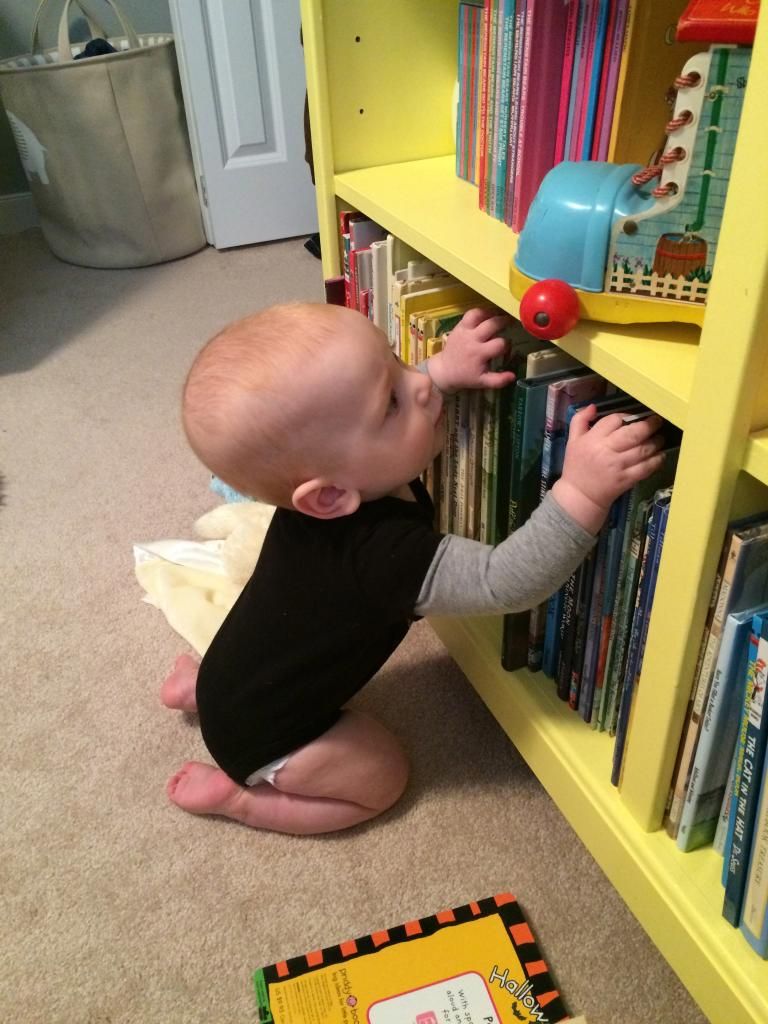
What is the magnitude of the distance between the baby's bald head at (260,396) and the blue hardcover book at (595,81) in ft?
0.85

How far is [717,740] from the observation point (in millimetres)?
614

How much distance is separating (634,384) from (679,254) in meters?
0.09

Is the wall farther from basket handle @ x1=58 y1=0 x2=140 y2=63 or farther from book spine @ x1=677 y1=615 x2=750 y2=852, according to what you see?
book spine @ x1=677 y1=615 x2=750 y2=852

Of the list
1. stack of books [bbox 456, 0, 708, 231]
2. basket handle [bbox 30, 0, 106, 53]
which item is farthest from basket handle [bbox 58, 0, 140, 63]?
stack of books [bbox 456, 0, 708, 231]

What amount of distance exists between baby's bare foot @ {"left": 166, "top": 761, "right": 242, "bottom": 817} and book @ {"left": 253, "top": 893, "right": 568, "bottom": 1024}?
0.53 feet

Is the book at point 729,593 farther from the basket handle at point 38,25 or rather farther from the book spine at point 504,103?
the basket handle at point 38,25

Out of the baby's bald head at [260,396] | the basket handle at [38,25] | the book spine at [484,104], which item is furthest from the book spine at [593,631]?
the basket handle at [38,25]

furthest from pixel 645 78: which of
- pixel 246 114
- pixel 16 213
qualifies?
pixel 16 213

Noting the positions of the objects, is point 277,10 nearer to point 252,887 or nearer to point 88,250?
point 88,250

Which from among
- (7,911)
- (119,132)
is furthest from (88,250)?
(7,911)

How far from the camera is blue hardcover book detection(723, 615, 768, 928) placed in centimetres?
55

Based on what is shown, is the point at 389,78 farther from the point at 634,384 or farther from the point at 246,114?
the point at 246,114

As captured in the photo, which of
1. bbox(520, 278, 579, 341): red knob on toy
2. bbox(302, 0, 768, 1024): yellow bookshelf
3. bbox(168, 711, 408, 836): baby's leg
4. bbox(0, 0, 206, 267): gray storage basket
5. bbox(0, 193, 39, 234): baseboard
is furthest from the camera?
bbox(0, 193, 39, 234): baseboard

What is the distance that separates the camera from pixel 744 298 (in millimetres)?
463
